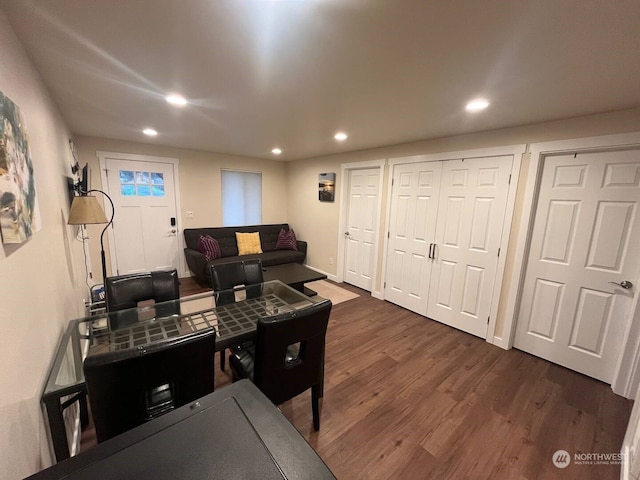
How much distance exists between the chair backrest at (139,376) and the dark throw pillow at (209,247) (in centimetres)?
314

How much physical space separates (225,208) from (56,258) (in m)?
3.35

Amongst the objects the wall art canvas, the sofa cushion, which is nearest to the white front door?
the sofa cushion

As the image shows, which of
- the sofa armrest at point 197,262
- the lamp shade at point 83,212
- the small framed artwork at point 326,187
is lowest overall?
the sofa armrest at point 197,262

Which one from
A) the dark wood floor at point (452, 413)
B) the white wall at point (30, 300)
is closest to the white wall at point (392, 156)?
the dark wood floor at point (452, 413)

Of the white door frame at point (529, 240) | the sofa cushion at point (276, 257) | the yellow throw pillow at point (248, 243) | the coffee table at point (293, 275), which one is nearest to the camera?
the white door frame at point (529, 240)

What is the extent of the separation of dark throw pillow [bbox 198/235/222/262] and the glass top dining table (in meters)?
2.18

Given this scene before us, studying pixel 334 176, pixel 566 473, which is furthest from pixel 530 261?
pixel 334 176

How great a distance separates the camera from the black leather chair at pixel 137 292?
1769mm

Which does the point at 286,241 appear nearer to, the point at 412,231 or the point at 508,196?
the point at 412,231

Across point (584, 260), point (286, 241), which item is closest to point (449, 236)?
point (584, 260)

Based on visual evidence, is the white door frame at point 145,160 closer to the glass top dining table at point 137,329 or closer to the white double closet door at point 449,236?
the glass top dining table at point 137,329

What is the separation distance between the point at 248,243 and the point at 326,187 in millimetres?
1719

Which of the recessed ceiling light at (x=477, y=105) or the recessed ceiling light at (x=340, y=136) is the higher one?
the recessed ceiling light at (x=340, y=136)

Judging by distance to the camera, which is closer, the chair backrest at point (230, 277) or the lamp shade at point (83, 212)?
the lamp shade at point (83, 212)
